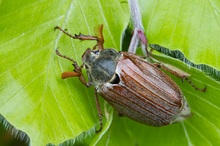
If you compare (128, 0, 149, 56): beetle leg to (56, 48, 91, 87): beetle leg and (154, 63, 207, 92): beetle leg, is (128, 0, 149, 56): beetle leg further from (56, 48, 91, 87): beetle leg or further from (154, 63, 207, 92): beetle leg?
(56, 48, 91, 87): beetle leg

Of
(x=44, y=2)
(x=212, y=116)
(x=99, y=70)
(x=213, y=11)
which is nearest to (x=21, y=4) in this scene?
(x=44, y=2)

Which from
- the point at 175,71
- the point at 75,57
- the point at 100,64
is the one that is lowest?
the point at 175,71

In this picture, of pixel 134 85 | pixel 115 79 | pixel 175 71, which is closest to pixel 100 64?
pixel 115 79

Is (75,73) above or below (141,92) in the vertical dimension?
above

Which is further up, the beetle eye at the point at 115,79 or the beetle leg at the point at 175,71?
the beetle eye at the point at 115,79

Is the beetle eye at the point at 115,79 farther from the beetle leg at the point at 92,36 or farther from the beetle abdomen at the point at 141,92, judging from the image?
the beetle leg at the point at 92,36

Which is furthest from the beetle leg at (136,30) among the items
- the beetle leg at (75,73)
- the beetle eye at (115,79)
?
the beetle leg at (75,73)

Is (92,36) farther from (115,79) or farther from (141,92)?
(141,92)
